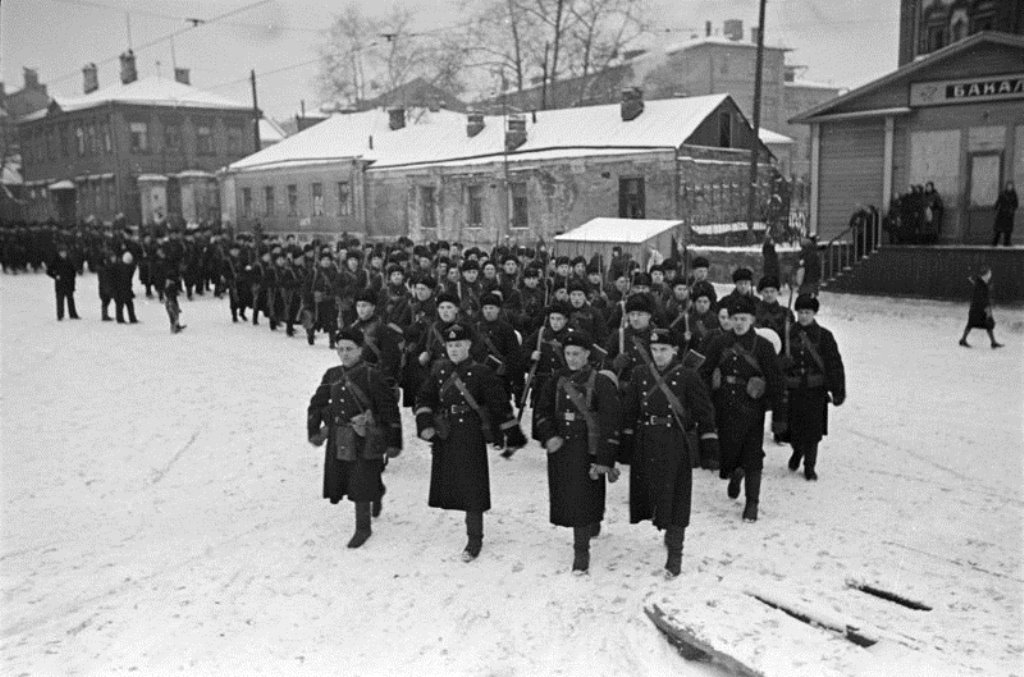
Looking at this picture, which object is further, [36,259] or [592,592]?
[36,259]

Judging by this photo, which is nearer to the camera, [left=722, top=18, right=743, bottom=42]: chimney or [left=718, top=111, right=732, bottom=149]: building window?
[left=718, top=111, right=732, bottom=149]: building window

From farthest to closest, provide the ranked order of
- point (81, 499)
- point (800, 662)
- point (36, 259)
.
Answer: point (36, 259), point (81, 499), point (800, 662)

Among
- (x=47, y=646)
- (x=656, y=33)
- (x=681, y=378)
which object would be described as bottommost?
(x=47, y=646)

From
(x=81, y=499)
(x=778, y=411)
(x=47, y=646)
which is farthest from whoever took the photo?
(x=81, y=499)

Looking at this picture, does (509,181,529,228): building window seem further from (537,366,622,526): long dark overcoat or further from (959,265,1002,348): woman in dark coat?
(537,366,622,526): long dark overcoat

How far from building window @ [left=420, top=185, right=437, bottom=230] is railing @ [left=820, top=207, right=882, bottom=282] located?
16350 mm

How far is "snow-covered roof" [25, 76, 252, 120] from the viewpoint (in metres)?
50.0

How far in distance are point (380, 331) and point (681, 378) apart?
13.4 ft

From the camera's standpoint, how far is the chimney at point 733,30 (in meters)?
57.8

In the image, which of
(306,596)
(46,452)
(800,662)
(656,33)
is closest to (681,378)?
(800,662)

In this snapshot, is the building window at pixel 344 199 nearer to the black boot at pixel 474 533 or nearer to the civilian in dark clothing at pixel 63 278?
the civilian in dark clothing at pixel 63 278

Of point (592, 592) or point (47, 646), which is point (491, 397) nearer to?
point (592, 592)

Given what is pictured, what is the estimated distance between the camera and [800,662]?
4691mm

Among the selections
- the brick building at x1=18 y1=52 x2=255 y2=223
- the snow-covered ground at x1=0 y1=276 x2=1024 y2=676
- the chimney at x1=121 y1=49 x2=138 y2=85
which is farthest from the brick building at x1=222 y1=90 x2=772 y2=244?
the snow-covered ground at x1=0 y1=276 x2=1024 y2=676
